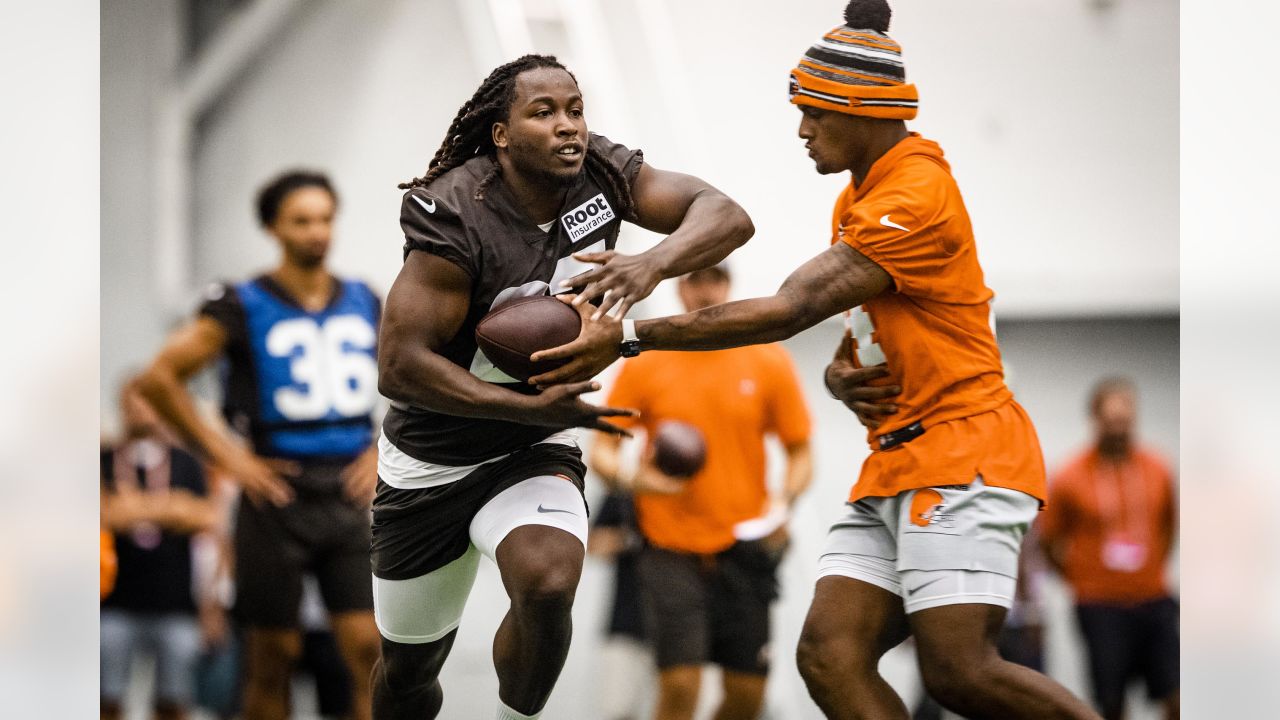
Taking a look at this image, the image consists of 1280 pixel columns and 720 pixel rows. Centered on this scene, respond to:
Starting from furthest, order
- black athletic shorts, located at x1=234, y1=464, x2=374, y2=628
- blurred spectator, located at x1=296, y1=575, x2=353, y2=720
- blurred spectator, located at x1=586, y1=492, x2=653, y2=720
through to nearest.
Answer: blurred spectator, located at x1=586, y1=492, x2=653, y2=720 < blurred spectator, located at x1=296, y1=575, x2=353, y2=720 < black athletic shorts, located at x1=234, y1=464, x2=374, y2=628

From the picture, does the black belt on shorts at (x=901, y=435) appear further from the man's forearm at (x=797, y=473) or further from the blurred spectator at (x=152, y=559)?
the blurred spectator at (x=152, y=559)

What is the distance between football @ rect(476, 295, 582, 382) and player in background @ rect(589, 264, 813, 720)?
2443 millimetres

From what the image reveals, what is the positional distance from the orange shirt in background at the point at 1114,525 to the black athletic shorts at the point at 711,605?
163 cm

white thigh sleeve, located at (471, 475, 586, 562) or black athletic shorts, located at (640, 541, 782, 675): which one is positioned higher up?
white thigh sleeve, located at (471, 475, 586, 562)

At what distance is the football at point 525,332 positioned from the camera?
146 inches

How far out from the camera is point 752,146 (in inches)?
345

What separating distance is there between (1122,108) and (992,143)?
0.85 metres

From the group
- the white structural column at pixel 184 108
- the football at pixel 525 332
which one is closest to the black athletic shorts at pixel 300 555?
the football at pixel 525 332

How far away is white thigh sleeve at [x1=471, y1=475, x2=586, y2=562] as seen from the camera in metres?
3.89

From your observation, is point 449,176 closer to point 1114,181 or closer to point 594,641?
point 594,641

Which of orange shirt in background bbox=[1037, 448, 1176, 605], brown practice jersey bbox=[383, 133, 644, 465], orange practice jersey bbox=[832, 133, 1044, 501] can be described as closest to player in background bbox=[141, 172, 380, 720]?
brown practice jersey bbox=[383, 133, 644, 465]

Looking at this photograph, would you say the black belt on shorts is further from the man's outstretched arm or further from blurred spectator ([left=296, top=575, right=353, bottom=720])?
blurred spectator ([left=296, top=575, right=353, bottom=720])

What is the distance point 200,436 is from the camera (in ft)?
19.1

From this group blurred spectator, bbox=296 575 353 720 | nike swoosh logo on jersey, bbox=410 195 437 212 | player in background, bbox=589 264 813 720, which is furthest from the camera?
player in background, bbox=589 264 813 720
